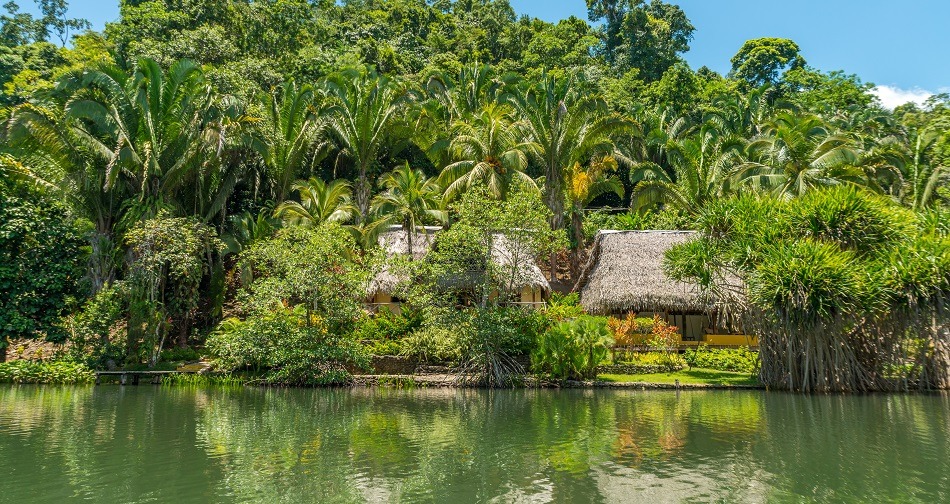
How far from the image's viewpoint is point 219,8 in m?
41.5

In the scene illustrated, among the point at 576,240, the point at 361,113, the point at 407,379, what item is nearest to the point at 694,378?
the point at 407,379

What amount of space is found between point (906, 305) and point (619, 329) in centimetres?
864

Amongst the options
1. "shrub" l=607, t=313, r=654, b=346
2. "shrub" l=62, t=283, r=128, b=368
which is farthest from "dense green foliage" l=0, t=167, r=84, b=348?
"shrub" l=607, t=313, r=654, b=346

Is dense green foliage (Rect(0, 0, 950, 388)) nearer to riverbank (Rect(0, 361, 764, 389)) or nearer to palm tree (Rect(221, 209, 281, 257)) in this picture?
palm tree (Rect(221, 209, 281, 257))

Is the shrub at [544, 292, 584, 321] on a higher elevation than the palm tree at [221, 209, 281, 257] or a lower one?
lower

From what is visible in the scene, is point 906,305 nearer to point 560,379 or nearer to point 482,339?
point 560,379

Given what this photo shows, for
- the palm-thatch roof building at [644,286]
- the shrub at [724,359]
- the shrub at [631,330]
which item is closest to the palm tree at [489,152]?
the palm-thatch roof building at [644,286]

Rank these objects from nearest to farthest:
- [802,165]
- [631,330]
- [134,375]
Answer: [134,375] < [631,330] < [802,165]

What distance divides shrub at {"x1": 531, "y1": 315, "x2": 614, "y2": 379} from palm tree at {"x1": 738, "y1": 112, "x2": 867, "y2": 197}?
972cm

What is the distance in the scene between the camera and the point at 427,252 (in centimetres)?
2352

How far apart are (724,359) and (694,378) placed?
89.7 inches

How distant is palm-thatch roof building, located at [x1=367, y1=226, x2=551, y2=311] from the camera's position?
75.8 feet

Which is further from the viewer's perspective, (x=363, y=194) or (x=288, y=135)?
(x=363, y=194)

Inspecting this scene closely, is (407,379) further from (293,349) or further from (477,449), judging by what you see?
(477,449)
